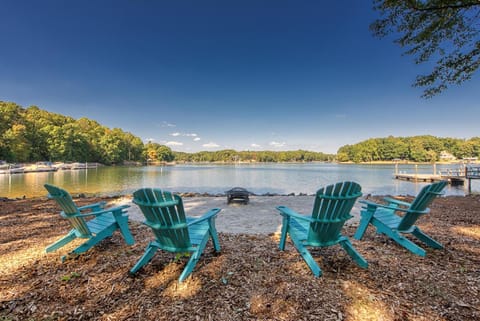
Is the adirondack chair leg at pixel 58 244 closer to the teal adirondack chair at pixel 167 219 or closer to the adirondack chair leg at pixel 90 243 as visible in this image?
the adirondack chair leg at pixel 90 243

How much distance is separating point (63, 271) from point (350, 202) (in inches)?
114

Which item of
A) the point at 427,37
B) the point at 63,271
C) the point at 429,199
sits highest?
the point at 427,37

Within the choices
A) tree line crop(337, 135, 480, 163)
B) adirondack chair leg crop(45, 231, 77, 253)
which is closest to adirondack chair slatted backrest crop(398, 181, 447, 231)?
adirondack chair leg crop(45, 231, 77, 253)

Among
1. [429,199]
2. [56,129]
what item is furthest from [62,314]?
[56,129]

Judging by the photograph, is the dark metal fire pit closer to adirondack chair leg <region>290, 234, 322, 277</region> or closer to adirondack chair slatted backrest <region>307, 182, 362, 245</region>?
adirondack chair leg <region>290, 234, 322, 277</region>

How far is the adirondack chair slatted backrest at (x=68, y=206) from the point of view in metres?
2.44

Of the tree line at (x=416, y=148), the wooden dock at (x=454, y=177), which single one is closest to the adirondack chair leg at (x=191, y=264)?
the wooden dock at (x=454, y=177)

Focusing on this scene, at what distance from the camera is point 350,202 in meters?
2.07

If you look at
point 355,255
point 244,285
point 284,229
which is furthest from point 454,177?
point 244,285

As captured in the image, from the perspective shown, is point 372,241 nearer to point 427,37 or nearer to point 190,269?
point 190,269

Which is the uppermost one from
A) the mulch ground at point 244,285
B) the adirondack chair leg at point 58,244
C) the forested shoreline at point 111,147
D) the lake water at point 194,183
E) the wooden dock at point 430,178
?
the forested shoreline at point 111,147

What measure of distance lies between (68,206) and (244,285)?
2.10m

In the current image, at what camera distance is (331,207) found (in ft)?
6.70

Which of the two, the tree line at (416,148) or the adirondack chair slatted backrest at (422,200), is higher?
the tree line at (416,148)
